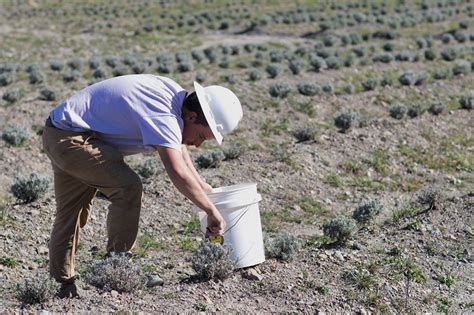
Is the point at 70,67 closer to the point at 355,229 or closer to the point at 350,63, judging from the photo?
the point at 350,63

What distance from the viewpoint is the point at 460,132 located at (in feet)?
44.6

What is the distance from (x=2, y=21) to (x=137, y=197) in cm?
3696

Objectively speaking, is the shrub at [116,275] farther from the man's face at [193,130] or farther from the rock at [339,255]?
the rock at [339,255]


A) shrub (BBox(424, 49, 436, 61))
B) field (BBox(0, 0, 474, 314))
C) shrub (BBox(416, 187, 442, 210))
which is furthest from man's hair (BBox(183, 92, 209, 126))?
shrub (BBox(424, 49, 436, 61))

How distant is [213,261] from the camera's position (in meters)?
5.93

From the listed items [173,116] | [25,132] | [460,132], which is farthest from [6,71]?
[173,116]

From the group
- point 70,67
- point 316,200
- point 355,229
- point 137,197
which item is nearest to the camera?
point 137,197

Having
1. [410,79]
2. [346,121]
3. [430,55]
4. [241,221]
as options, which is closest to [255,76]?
[410,79]

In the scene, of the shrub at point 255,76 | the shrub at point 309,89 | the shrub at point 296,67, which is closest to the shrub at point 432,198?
the shrub at point 309,89

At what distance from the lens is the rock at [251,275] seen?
20.6ft

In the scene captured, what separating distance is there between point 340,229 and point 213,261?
1.79 meters

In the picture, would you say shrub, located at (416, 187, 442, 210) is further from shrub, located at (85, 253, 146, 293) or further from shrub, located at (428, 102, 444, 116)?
shrub, located at (428, 102, 444, 116)

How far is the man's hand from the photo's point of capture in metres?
5.21

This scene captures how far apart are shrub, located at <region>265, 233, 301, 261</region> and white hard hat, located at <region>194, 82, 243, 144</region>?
1797 mm
